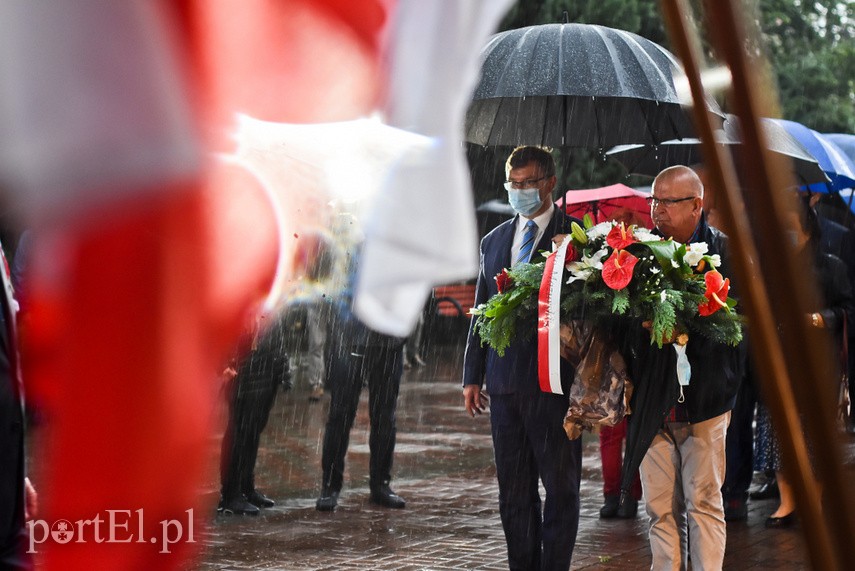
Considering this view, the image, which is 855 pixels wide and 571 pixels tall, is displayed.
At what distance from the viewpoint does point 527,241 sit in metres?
6.15

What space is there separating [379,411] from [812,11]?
16870mm

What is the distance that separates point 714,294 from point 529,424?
3.48ft

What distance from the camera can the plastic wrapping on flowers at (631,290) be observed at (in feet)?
17.8

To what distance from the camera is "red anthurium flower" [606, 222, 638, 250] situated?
5.55 m

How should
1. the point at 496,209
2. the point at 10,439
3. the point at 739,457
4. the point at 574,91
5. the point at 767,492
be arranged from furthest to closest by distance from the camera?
1. the point at 496,209
2. the point at 767,492
3. the point at 739,457
4. the point at 574,91
5. the point at 10,439

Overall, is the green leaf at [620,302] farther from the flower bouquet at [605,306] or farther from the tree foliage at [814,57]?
the tree foliage at [814,57]

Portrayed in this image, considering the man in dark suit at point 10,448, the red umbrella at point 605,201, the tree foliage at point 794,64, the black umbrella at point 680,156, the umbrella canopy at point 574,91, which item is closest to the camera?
the man in dark suit at point 10,448

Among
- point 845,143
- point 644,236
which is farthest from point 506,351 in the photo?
point 845,143

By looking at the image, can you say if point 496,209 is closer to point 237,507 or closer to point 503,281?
point 237,507

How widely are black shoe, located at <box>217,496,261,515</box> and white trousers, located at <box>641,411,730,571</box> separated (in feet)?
11.7

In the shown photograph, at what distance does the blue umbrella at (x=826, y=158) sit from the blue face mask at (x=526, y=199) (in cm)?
366

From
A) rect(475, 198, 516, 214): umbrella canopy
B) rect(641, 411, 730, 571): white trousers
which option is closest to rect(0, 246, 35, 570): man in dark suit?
rect(641, 411, 730, 571): white trousers

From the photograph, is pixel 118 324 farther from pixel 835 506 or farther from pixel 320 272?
pixel 320 272

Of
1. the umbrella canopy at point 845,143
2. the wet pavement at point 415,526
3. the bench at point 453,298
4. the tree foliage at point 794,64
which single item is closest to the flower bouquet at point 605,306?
the wet pavement at point 415,526
